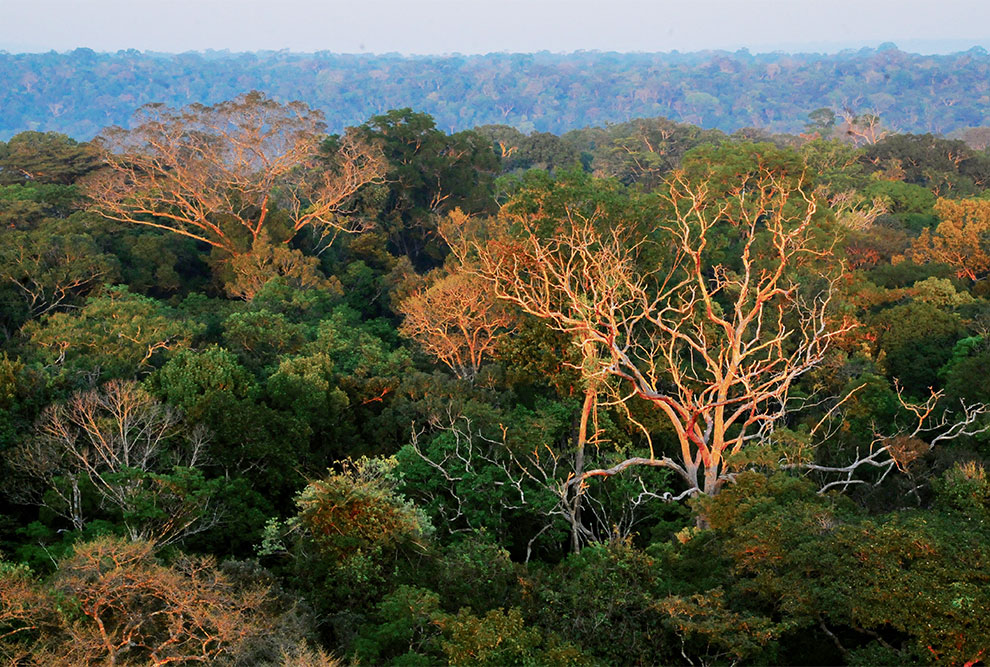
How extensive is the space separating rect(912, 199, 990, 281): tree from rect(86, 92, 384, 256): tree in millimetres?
19385

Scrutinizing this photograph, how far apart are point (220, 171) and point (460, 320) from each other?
12.1m

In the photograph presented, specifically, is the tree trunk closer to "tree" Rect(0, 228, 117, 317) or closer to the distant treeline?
"tree" Rect(0, 228, 117, 317)

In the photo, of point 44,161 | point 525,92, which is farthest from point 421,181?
point 525,92

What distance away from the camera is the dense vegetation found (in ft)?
30.8

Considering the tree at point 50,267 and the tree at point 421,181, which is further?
the tree at point 421,181

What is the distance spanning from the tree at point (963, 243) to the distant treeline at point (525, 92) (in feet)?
378

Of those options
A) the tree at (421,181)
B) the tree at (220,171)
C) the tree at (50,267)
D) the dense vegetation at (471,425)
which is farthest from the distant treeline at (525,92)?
the tree at (50,267)

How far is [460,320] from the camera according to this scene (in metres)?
20.1

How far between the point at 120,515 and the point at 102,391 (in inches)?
159

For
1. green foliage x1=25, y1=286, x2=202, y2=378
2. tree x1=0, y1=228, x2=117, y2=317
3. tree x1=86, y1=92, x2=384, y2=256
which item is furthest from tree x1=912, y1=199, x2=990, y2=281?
tree x1=0, y1=228, x2=117, y2=317

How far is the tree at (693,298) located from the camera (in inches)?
579

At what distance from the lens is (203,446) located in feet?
49.0

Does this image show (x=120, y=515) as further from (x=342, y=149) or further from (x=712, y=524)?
(x=342, y=149)

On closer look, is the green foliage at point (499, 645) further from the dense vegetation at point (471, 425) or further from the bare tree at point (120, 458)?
the bare tree at point (120, 458)
